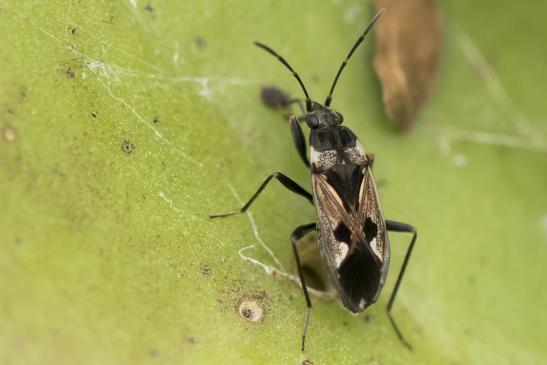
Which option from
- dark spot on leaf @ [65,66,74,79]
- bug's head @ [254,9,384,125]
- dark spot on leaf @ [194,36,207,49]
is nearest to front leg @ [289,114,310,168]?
bug's head @ [254,9,384,125]

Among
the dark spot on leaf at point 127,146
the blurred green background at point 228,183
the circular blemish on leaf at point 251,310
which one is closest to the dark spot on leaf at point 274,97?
the blurred green background at point 228,183

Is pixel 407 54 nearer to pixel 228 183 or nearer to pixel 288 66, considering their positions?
pixel 288 66

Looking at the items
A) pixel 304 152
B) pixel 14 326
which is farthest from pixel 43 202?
pixel 304 152

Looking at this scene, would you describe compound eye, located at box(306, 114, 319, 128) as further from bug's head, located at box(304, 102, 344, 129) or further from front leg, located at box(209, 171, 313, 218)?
front leg, located at box(209, 171, 313, 218)

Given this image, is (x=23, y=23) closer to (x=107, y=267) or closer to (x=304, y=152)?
(x=107, y=267)

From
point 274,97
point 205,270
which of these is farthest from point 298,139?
point 205,270

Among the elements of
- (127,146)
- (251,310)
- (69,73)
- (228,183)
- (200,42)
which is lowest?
(251,310)

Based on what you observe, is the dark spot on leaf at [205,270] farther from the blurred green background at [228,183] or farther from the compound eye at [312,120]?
the compound eye at [312,120]
